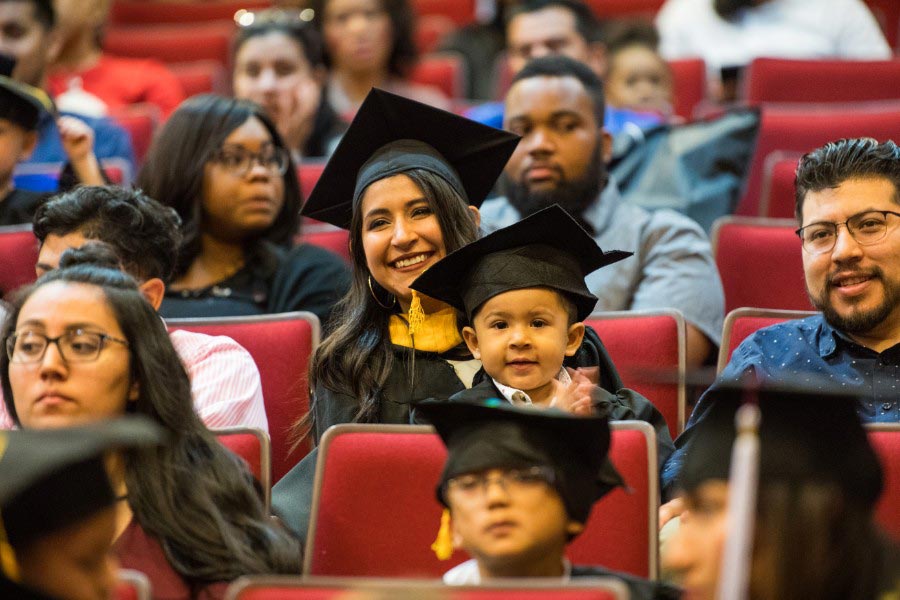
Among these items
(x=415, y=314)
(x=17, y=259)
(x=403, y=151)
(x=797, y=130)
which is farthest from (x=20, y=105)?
(x=797, y=130)

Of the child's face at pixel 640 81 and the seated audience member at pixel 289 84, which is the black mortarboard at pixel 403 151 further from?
the child's face at pixel 640 81

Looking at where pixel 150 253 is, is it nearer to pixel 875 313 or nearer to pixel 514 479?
pixel 514 479

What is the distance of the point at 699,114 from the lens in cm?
467

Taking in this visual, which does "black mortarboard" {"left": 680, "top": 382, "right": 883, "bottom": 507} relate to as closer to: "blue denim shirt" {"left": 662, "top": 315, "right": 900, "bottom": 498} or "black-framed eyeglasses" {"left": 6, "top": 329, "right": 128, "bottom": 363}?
"blue denim shirt" {"left": 662, "top": 315, "right": 900, "bottom": 498}

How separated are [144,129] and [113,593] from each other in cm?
306

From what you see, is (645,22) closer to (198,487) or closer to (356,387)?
(356,387)

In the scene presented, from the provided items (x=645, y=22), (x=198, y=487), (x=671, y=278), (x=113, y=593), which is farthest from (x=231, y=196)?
(x=645, y=22)

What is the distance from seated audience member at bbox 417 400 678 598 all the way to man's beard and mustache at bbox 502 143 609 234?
61.2 inches

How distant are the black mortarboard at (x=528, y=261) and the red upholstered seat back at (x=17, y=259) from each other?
112 cm

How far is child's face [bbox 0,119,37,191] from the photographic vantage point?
346 cm

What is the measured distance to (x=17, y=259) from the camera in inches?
125

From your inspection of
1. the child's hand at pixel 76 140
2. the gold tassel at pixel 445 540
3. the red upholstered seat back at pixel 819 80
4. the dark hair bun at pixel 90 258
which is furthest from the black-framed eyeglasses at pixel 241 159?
the red upholstered seat back at pixel 819 80

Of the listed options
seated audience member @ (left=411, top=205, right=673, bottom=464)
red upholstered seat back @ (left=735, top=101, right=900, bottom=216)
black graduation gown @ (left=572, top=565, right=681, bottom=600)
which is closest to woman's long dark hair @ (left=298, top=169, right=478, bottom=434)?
→ seated audience member @ (left=411, top=205, right=673, bottom=464)

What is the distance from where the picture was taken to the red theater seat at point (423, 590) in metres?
1.45
